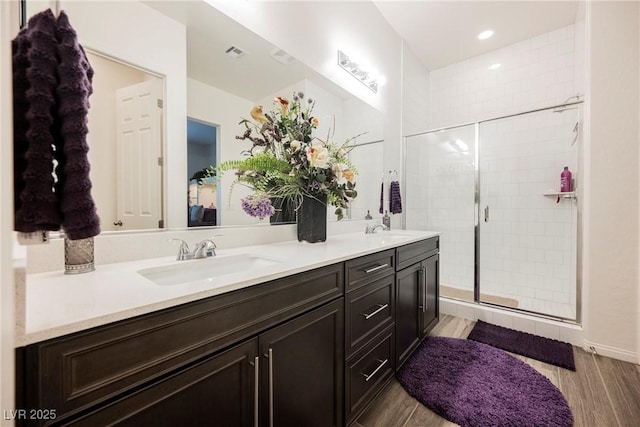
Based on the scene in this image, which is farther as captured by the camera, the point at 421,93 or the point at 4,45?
the point at 421,93

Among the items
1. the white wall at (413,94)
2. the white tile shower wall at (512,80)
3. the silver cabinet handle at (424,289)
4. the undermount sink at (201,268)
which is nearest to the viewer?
the undermount sink at (201,268)

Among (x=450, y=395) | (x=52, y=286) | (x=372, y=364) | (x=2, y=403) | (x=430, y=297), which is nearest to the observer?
(x=2, y=403)

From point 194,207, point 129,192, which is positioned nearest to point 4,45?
point 129,192

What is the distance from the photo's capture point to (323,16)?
185 centimetres

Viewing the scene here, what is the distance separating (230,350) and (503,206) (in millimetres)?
3338

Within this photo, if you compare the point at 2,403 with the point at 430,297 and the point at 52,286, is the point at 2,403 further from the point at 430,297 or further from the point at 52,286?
the point at 430,297

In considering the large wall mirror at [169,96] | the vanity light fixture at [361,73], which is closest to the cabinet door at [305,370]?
the large wall mirror at [169,96]

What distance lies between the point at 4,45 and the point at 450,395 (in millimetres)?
2022

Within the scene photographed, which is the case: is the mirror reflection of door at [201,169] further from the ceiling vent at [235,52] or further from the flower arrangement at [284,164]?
the ceiling vent at [235,52]

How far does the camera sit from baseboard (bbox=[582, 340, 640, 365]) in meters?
1.78

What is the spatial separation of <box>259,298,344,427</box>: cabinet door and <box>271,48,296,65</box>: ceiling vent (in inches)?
54.2

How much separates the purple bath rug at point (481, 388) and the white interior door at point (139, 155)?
1.64 metres

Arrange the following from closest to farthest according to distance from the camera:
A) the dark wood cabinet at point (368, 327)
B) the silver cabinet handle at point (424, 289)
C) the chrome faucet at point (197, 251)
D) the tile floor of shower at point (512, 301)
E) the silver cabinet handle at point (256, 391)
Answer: the silver cabinet handle at point (256, 391) → the chrome faucet at point (197, 251) → the dark wood cabinet at point (368, 327) → the silver cabinet handle at point (424, 289) → the tile floor of shower at point (512, 301)

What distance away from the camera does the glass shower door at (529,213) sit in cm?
270
